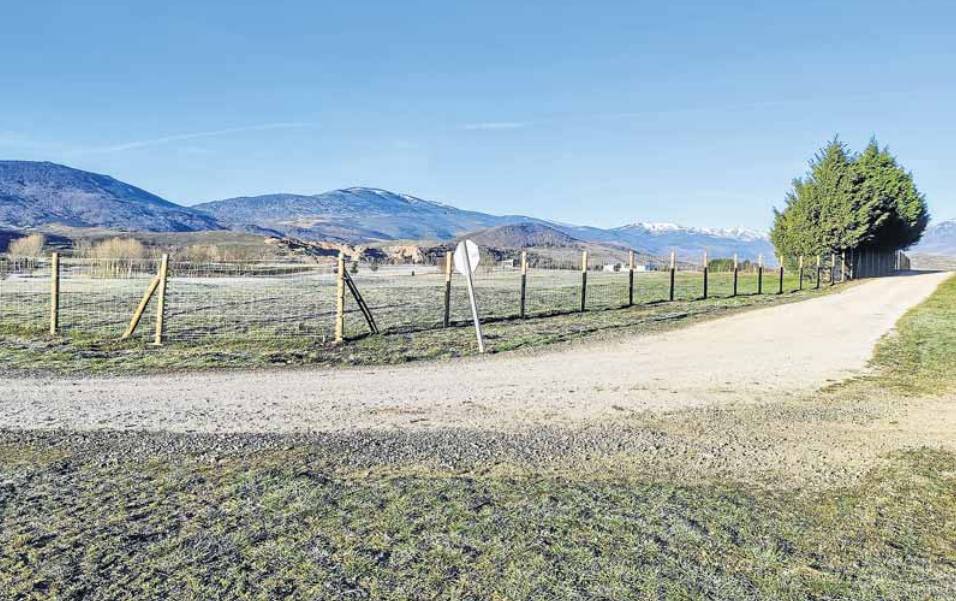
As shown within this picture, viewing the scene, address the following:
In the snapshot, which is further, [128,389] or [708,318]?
[708,318]

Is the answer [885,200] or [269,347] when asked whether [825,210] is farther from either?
[269,347]

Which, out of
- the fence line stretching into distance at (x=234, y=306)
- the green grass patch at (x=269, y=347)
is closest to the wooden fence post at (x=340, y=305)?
the fence line stretching into distance at (x=234, y=306)

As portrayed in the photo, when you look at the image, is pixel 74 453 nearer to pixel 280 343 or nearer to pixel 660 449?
pixel 660 449

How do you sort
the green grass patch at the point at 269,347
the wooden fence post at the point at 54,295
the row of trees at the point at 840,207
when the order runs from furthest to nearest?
the row of trees at the point at 840,207, the wooden fence post at the point at 54,295, the green grass patch at the point at 269,347

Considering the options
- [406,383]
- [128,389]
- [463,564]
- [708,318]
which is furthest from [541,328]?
[463,564]

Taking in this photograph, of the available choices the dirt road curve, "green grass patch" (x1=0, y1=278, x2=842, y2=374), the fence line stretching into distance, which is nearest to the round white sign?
"green grass patch" (x1=0, y1=278, x2=842, y2=374)

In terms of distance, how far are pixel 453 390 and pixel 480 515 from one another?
435cm

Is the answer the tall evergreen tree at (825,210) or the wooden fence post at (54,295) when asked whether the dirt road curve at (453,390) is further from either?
the tall evergreen tree at (825,210)

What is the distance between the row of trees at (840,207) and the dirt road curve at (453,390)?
3100cm

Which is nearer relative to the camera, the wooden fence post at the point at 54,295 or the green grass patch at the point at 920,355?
Answer: the green grass patch at the point at 920,355

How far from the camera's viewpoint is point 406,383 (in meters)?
9.08

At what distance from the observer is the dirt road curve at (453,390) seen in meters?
6.86

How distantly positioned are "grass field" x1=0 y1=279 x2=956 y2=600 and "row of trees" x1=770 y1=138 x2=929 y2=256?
1521 inches

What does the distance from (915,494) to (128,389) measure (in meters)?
8.20
